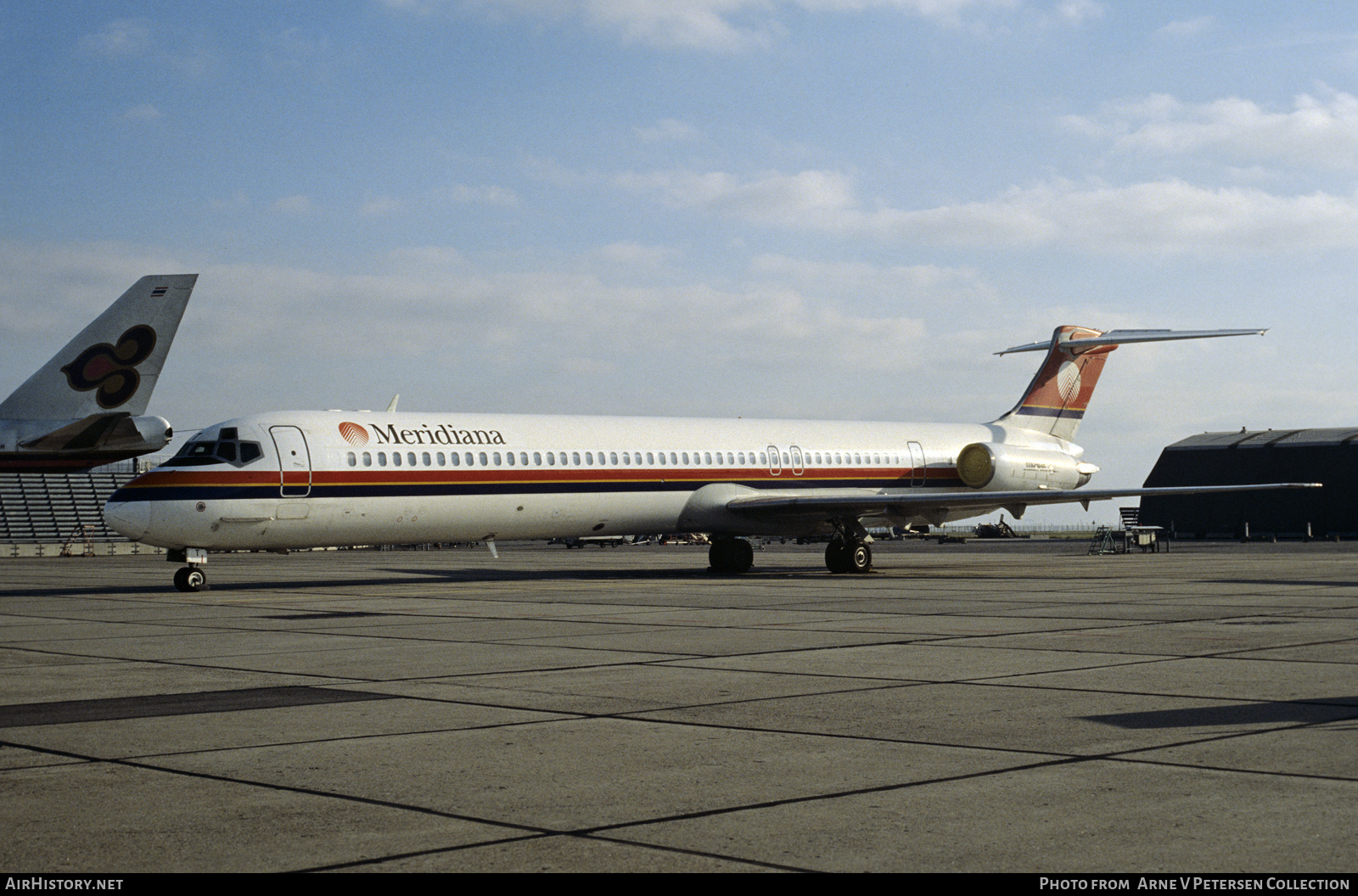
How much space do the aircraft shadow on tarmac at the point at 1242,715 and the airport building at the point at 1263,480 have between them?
63.4 metres

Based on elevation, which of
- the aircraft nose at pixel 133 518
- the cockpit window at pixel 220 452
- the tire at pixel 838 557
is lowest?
the tire at pixel 838 557

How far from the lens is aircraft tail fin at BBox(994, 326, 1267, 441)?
35.6m

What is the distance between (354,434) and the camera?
2461 cm

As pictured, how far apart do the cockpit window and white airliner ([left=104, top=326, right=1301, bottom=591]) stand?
0.03m

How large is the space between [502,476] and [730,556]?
23.6 feet

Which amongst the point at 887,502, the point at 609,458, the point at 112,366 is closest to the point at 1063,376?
the point at 887,502

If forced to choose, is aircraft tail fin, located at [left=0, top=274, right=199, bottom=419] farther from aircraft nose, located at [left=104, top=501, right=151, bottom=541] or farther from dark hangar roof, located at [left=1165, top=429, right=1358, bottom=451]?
dark hangar roof, located at [left=1165, top=429, right=1358, bottom=451]

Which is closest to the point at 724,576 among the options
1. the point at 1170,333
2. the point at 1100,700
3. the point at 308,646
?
the point at 1170,333

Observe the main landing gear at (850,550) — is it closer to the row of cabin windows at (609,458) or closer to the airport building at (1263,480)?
the row of cabin windows at (609,458)

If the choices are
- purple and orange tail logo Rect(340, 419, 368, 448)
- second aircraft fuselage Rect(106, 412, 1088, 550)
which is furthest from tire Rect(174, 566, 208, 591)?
purple and orange tail logo Rect(340, 419, 368, 448)

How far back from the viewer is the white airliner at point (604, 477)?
2328cm

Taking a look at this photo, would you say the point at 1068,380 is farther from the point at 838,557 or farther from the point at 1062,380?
the point at 838,557

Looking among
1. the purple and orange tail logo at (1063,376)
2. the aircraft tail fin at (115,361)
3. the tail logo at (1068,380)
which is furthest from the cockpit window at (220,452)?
the tail logo at (1068,380)
